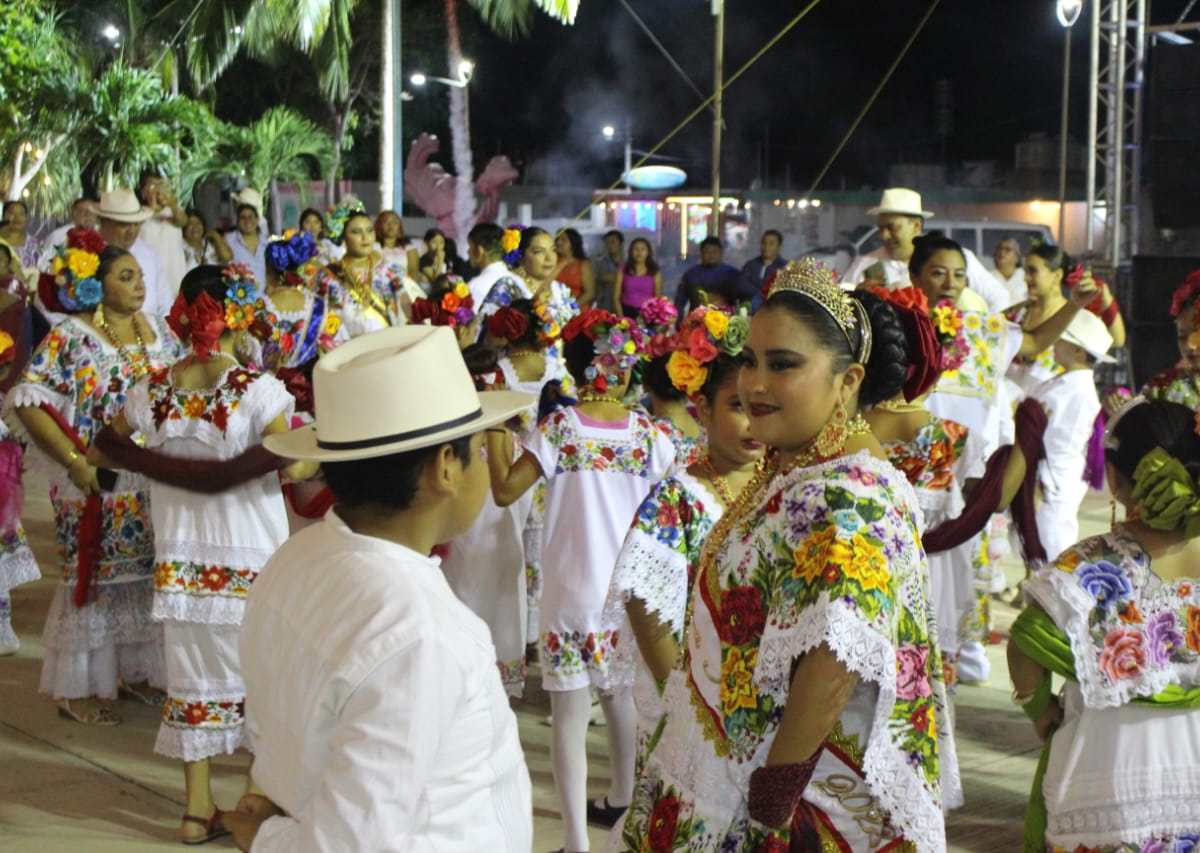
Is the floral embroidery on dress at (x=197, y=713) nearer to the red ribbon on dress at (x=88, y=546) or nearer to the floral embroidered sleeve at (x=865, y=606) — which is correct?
the red ribbon on dress at (x=88, y=546)

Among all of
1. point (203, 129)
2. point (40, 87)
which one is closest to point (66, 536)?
point (40, 87)

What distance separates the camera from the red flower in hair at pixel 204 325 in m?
5.51

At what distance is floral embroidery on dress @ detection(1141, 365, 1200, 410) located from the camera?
17.1 ft

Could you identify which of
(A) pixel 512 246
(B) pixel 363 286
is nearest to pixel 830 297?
(A) pixel 512 246

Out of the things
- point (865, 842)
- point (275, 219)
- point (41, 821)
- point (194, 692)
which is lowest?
point (41, 821)

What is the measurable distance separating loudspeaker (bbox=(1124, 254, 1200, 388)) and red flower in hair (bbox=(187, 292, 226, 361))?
44.2 feet

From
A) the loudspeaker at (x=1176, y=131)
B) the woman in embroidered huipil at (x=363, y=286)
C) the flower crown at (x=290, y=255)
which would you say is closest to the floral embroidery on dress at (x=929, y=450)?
the flower crown at (x=290, y=255)

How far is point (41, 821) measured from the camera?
5.68 m

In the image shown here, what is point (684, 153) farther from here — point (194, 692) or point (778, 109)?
point (194, 692)

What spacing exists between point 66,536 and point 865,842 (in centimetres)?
484

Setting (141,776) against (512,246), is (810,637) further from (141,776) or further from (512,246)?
(512,246)

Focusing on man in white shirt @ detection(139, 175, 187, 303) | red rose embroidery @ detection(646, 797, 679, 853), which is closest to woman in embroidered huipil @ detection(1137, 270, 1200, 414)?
red rose embroidery @ detection(646, 797, 679, 853)

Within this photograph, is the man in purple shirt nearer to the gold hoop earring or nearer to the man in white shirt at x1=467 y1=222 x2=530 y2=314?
the man in white shirt at x1=467 y1=222 x2=530 y2=314

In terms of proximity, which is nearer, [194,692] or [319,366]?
[319,366]
